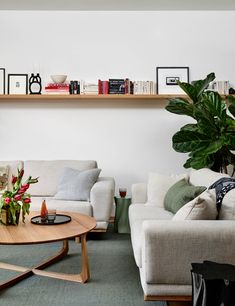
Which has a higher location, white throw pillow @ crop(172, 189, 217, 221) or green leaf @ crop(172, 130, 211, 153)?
green leaf @ crop(172, 130, 211, 153)

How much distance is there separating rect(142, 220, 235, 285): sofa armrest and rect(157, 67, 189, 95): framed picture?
3120mm

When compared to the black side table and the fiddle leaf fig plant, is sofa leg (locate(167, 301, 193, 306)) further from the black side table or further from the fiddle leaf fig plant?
the black side table

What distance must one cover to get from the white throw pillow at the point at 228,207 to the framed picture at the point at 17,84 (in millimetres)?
3371

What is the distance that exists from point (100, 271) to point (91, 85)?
259 centimetres

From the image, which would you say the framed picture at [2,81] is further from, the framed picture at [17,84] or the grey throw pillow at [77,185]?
the grey throw pillow at [77,185]

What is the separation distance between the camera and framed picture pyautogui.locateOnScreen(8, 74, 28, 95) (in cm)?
517

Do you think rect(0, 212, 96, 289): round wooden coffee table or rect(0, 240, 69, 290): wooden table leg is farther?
rect(0, 240, 69, 290): wooden table leg

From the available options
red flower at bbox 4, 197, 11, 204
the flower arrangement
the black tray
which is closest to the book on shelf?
the black tray

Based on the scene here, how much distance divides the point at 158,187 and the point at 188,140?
2.02ft

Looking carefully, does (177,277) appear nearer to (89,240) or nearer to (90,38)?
(89,240)

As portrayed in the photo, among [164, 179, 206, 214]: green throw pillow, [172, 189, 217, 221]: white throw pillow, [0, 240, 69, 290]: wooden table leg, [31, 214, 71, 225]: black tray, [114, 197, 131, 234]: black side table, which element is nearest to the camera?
[172, 189, 217, 221]: white throw pillow

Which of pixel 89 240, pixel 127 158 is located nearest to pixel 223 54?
pixel 127 158

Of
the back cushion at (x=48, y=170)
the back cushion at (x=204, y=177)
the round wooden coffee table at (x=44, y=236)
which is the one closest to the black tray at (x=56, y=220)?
the round wooden coffee table at (x=44, y=236)

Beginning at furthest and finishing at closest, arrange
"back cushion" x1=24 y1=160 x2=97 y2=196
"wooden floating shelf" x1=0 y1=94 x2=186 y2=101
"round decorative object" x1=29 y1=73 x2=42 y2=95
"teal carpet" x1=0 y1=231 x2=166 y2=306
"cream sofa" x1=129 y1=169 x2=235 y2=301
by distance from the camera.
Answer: "round decorative object" x1=29 y1=73 x2=42 y2=95 → "wooden floating shelf" x1=0 y1=94 x2=186 y2=101 → "back cushion" x1=24 y1=160 x2=97 y2=196 → "teal carpet" x1=0 y1=231 x2=166 y2=306 → "cream sofa" x1=129 y1=169 x2=235 y2=301
